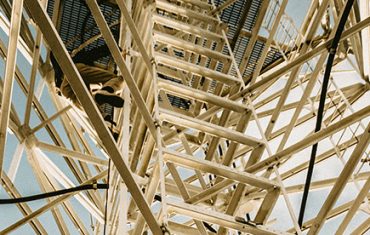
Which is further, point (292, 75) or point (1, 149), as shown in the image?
point (292, 75)

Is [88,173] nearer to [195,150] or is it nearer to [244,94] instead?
[195,150]

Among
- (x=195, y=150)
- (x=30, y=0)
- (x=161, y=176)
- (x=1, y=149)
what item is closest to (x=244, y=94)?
(x=161, y=176)

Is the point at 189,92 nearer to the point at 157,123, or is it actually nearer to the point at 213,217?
the point at 157,123

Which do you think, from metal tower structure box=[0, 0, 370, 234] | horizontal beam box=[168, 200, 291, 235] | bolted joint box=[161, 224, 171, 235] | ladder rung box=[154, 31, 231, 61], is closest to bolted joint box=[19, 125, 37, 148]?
metal tower structure box=[0, 0, 370, 234]

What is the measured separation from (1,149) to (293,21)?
7620mm

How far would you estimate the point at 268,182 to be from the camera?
5.42 m

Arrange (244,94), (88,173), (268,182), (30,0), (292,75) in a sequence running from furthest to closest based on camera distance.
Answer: (88,173) → (292,75) → (244,94) → (268,182) → (30,0)

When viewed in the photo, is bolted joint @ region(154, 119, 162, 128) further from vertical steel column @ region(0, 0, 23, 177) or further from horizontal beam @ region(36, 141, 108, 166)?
horizontal beam @ region(36, 141, 108, 166)

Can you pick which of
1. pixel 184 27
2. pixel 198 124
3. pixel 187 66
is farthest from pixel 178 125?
pixel 184 27

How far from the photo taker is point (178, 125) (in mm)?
5957

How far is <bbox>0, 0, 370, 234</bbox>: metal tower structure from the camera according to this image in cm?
518

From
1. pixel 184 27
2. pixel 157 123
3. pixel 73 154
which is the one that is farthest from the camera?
pixel 184 27

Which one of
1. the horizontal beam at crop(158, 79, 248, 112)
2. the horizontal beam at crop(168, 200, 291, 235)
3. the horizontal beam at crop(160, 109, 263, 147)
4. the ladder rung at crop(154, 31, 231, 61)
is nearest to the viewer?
the horizontal beam at crop(168, 200, 291, 235)

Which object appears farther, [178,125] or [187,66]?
[187,66]
